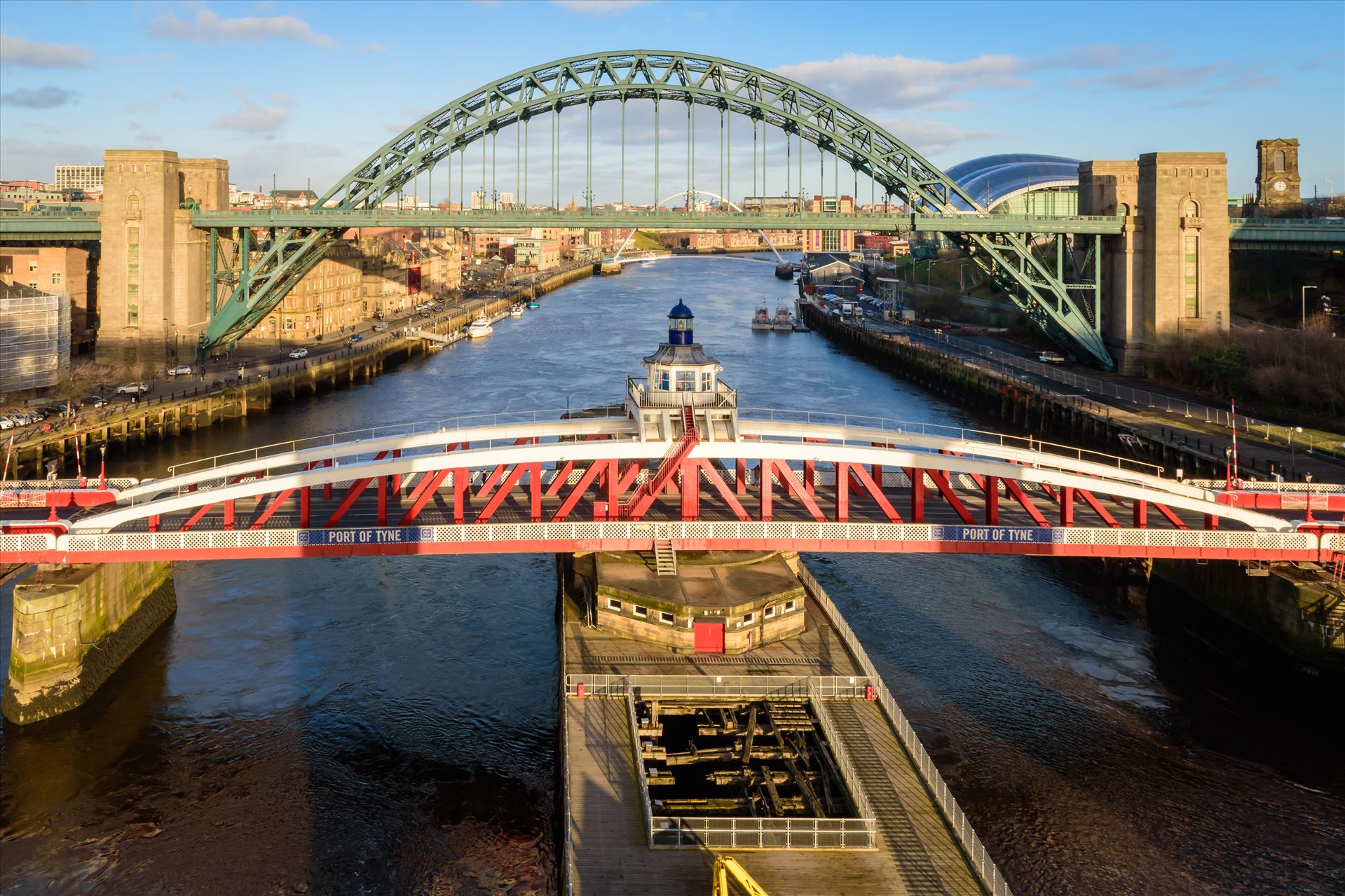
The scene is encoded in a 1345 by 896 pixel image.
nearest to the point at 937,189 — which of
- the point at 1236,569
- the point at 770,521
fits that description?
the point at 1236,569

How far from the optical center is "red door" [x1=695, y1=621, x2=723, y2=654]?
28312 mm

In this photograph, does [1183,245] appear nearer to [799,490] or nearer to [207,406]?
[799,490]

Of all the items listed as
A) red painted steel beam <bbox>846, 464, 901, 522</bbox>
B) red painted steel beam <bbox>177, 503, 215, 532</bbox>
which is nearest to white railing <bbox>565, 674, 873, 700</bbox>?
red painted steel beam <bbox>846, 464, 901, 522</bbox>

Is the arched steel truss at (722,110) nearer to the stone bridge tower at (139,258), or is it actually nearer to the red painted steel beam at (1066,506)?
the stone bridge tower at (139,258)

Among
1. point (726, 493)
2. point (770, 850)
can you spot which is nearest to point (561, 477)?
point (726, 493)

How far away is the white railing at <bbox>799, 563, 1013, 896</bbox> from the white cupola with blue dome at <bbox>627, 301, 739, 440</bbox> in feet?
21.1

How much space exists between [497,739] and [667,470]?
827cm

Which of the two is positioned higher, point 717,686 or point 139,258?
point 139,258

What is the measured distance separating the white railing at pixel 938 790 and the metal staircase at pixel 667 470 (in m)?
5.78

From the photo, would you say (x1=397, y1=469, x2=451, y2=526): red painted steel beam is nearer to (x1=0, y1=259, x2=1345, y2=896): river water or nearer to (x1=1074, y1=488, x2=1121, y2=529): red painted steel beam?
(x1=0, y1=259, x2=1345, y2=896): river water

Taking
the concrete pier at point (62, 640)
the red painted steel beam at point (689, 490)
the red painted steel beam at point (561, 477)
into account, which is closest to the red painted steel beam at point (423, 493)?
the red painted steel beam at point (561, 477)

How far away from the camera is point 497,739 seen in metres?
29.2

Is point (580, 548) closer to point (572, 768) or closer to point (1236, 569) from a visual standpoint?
point (572, 768)

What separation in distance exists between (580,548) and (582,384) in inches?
2181
